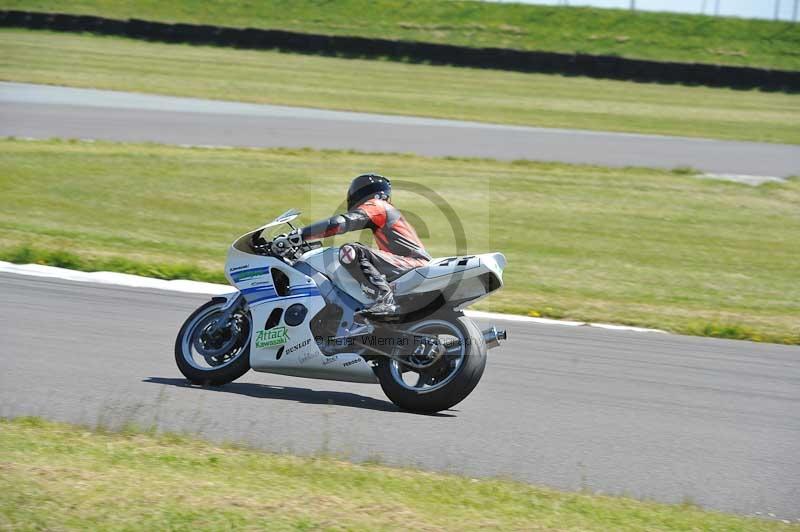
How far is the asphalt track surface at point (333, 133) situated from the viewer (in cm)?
2400

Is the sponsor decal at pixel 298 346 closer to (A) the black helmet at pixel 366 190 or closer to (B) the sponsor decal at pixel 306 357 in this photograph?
(B) the sponsor decal at pixel 306 357

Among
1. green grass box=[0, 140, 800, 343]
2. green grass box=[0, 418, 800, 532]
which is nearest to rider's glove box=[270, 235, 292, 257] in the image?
green grass box=[0, 418, 800, 532]

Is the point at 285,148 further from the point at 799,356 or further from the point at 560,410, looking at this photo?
the point at 560,410

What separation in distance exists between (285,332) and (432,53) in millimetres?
38091

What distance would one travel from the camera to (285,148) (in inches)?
910

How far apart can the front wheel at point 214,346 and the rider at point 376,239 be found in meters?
0.83

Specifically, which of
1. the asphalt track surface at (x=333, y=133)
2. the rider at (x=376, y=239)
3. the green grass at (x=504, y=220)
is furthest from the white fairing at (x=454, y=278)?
the asphalt track surface at (x=333, y=133)

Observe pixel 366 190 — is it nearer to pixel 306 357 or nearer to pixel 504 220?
pixel 306 357

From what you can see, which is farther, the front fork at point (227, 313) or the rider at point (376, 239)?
the front fork at point (227, 313)

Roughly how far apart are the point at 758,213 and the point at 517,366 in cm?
1181

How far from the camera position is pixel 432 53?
45000 millimetres

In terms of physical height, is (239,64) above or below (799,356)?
above

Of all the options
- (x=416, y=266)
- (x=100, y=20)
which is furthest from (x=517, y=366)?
(x=100, y=20)

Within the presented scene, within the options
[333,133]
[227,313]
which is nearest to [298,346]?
[227,313]
